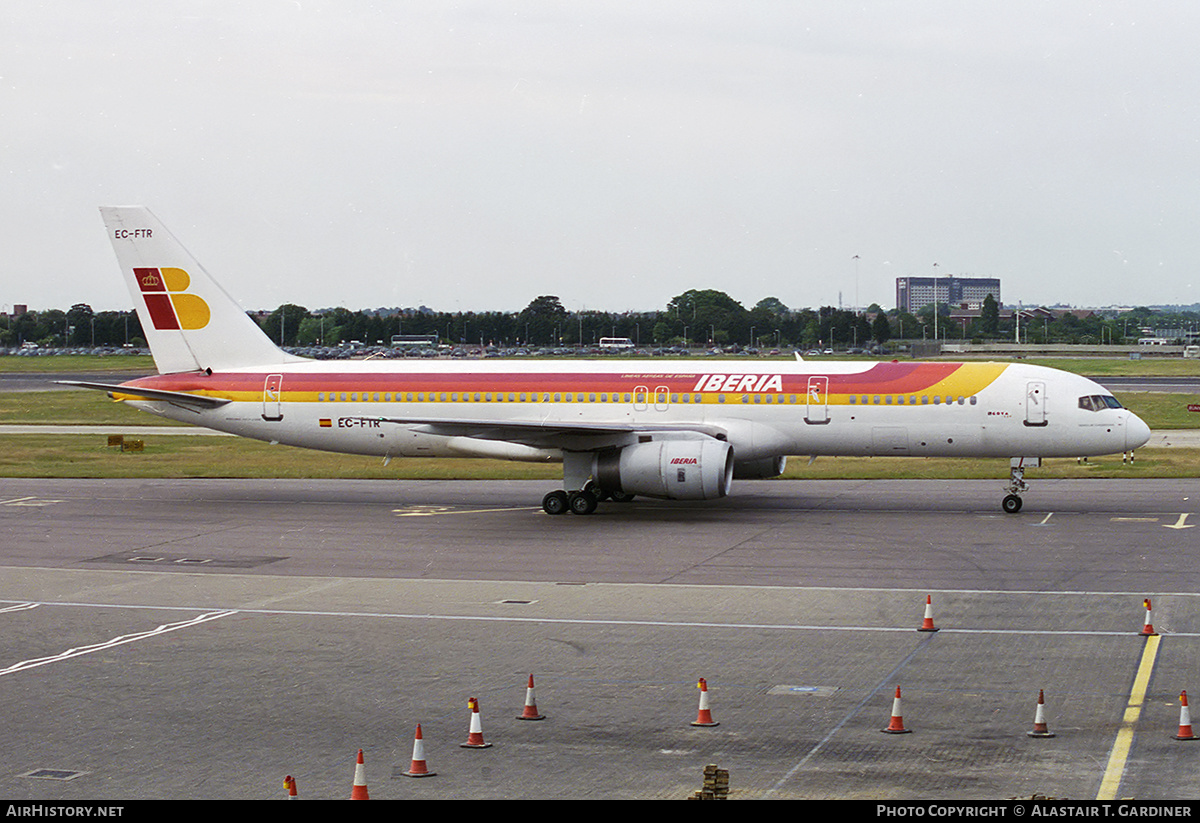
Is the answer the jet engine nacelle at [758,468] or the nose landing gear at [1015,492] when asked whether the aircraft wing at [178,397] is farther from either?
the nose landing gear at [1015,492]

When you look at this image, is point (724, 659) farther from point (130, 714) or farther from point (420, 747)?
point (130, 714)

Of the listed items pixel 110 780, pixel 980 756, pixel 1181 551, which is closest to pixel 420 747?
pixel 110 780

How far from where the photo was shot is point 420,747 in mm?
13875

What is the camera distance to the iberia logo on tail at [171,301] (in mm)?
40156

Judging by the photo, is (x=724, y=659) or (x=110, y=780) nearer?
(x=110, y=780)

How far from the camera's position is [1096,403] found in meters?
35.0

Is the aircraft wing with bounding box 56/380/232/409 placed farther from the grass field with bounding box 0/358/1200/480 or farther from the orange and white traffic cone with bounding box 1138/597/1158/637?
the orange and white traffic cone with bounding box 1138/597/1158/637

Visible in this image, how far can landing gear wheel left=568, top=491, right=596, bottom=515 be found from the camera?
35.6m

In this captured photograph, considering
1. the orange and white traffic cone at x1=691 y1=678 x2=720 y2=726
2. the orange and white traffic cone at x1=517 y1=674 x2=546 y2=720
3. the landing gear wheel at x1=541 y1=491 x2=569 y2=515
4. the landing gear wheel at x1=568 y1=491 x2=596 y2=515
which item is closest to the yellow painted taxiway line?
the orange and white traffic cone at x1=691 y1=678 x2=720 y2=726

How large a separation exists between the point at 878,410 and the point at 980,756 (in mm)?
22020

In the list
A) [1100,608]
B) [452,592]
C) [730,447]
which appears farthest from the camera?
[730,447]

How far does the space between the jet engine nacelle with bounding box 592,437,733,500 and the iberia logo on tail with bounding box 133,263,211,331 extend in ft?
46.2

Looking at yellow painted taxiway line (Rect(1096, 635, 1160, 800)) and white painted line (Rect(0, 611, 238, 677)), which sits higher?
yellow painted taxiway line (Rect(1096, 635, 1160, 800))

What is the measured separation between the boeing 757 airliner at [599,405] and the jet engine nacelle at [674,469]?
39 mm
